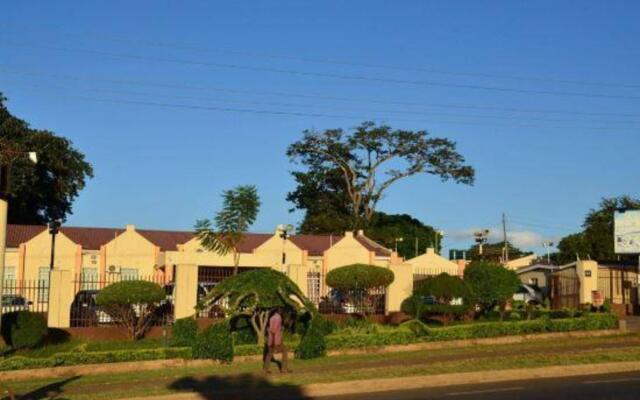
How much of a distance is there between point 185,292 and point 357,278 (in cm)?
625

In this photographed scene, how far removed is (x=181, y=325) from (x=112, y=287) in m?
3.09

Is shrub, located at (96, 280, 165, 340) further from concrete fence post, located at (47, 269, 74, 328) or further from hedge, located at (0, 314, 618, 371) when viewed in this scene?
hedge, located at (0, 314, 618, 371)

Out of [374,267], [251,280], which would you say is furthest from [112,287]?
[374,267]

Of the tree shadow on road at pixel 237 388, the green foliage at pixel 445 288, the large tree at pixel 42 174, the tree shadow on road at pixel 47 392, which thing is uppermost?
the large tree at pixel 42 174

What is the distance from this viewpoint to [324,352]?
75.8ft

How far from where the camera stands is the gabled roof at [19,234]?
5066cm

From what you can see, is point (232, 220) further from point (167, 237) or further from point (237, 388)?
point (167, 237)

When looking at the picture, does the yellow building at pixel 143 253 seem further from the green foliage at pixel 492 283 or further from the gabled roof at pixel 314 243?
the green foliage at pixel 492 283

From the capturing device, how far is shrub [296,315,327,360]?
74.2 ft

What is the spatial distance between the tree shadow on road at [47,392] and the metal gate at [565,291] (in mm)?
24808

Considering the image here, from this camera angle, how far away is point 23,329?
2278cm

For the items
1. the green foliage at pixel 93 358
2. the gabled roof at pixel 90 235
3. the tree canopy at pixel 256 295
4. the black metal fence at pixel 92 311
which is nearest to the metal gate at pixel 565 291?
the tree canopy at pixel 256 295

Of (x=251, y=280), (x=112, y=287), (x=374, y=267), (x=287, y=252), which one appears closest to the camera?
(x=251, y=280)

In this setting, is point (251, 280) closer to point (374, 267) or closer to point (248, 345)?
point (248, 345)
